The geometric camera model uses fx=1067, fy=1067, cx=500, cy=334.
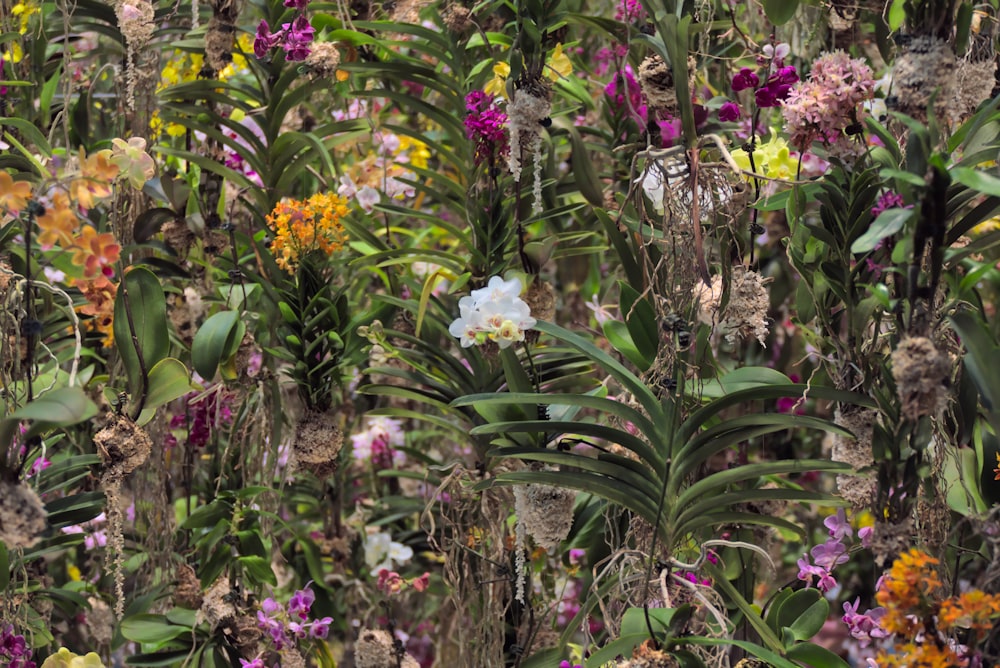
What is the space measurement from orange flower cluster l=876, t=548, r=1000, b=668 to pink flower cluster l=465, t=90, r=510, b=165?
864mm

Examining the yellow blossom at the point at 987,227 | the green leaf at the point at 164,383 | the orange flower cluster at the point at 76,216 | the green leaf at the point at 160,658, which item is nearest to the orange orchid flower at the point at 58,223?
the orange flower cluster at the point at 76,216

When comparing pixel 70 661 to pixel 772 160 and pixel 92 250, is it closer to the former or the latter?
pixel 92 250

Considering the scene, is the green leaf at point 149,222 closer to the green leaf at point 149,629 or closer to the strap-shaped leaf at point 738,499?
the green leaf at point 149,629

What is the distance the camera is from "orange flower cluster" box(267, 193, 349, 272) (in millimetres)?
1632

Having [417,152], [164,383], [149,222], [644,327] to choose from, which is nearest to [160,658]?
[164,383]

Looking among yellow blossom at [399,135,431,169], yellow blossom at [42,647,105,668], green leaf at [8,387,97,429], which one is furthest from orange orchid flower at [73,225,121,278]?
yellow blossom at [399,135,431,169]

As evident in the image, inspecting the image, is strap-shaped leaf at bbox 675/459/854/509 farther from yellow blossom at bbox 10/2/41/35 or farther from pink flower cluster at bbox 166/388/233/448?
yellow blossom at bbox 10/2/41/35

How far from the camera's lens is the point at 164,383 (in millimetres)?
1411

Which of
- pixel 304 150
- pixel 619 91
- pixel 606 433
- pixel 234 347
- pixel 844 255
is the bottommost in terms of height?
pixel 606 433

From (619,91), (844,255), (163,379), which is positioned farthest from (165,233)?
(844,255)

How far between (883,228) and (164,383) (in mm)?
912

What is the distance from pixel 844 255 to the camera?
1322 mm

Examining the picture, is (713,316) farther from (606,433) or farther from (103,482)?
(103,482)

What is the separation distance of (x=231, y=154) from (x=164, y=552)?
2.40ft
